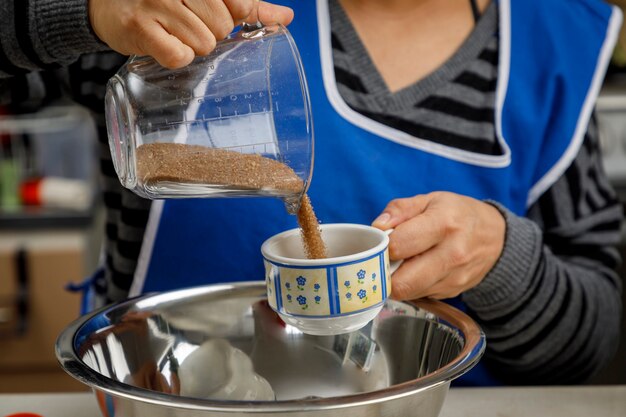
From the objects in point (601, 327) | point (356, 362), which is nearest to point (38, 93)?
point (356, 362)

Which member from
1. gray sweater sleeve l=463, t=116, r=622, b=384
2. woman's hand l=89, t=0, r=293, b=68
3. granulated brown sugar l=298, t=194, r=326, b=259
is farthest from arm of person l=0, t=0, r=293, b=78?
gray sweater sleeve l=463, t=116, r=622, b=384

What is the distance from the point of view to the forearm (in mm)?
835

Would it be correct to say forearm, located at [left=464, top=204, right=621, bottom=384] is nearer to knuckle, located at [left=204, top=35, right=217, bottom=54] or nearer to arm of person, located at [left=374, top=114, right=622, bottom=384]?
arm of person, located at [left=374, top=114, right=622, bottom=384]

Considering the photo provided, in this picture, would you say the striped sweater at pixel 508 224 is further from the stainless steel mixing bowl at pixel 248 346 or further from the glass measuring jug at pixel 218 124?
the glass measuring jug at pixel 218 124

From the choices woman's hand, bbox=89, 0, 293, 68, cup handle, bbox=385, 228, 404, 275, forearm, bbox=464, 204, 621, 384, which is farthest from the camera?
forearm, bbox=464, 204, 621, 384

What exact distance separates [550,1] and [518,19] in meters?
0.06

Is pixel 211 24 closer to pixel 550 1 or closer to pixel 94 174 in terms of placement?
pixel 550 1

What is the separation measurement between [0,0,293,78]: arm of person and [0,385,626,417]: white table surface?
1.04 ft

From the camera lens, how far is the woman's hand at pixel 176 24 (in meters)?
0.60

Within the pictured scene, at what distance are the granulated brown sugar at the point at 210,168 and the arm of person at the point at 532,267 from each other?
13 centimetres

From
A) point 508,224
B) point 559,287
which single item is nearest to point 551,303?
point 559,287

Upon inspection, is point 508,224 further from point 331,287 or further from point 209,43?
point 209,43

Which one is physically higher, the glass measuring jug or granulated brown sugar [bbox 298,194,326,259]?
the glass measuring jug

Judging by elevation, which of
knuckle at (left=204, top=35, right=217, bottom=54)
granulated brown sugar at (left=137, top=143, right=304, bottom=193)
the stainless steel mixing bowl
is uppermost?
knuckle at (left=204, top=35, right=217, bottom=54)
